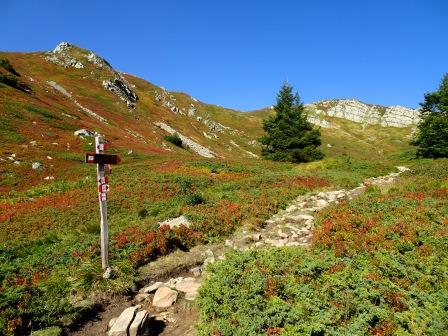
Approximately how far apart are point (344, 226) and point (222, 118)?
131m

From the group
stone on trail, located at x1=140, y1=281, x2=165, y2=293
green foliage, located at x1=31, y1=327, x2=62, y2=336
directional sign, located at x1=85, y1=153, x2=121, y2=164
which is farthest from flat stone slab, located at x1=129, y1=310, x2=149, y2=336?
directional sign, located at x1=85, y1=153, x2=121, y2=164

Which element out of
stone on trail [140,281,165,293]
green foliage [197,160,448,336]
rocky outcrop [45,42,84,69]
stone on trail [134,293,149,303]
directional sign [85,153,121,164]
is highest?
rocky outcrop [45,42,84,69]

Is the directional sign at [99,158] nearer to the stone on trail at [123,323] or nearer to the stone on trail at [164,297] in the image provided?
the stone on trail at [164,297]

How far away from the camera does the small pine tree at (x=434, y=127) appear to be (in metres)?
45.0

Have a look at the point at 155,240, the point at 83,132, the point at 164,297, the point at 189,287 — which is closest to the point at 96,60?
the point at 83,132

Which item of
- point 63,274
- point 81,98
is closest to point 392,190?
point 63,274

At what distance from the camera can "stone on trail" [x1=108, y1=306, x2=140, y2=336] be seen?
321 inches

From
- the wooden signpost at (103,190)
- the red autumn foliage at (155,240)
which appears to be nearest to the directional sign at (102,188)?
the wooden signpost at (103,190)

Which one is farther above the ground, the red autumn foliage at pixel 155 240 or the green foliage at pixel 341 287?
the green foliage at pixel 341 287

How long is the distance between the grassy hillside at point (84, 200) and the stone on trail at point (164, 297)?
3.73 feet

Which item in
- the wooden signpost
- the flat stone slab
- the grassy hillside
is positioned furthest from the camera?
the wooden signpost

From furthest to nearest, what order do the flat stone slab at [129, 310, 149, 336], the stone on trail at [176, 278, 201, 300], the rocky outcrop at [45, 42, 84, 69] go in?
1. the rocky outcrop at [45, 42, 84, 69]
2. the stone on trail at [176, 278, 201, 300]
3. the flat stone slab at [129, 310, 149, 336]

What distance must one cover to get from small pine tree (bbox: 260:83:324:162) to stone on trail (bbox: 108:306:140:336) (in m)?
42.9

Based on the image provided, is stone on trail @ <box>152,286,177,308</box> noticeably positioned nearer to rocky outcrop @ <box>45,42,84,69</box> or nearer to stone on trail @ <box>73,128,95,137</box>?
stone on trail @ <box>73,128,95,137</box>
